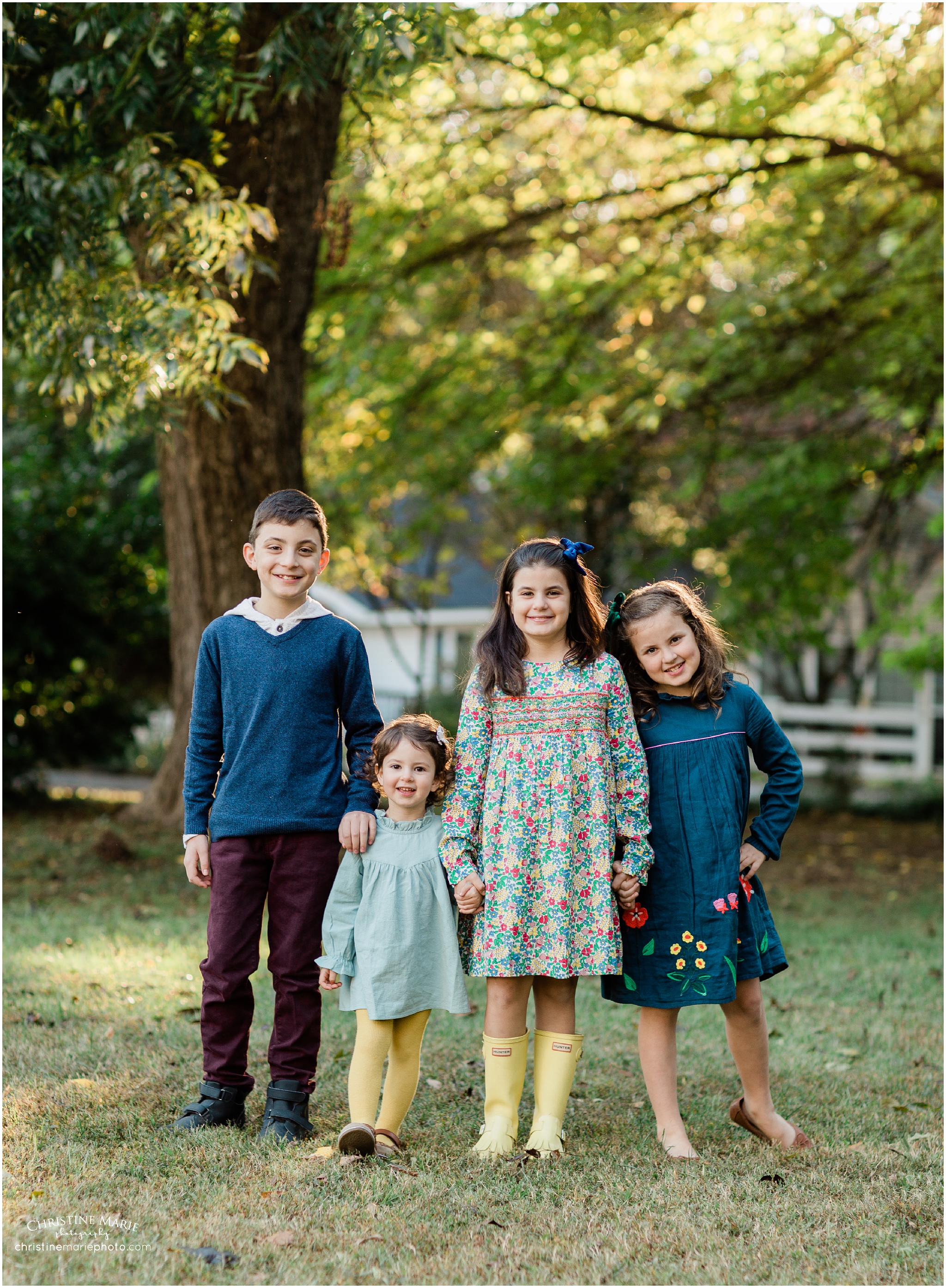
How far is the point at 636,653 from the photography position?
3434 millimetres

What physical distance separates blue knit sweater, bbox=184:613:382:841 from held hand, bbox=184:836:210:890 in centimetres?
3

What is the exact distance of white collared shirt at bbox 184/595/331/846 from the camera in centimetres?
338

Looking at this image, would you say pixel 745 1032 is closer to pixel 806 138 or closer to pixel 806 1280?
pixel 806 1280

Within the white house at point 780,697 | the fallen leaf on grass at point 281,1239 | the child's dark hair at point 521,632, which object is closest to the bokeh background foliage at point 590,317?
the child's dark hair at point 521,632

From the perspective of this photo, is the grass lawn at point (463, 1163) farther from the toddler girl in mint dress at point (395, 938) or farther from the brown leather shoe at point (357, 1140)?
the toddler girl in mint dress at point (395, 938)

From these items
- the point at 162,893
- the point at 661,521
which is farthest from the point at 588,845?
the point at 661,521

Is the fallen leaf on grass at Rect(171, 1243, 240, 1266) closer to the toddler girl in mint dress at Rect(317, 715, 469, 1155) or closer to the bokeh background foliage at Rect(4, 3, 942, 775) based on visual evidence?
the toddler girl in mint dress at Rect(317, 715, 469, 1155)

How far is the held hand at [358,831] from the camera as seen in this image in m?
3.24

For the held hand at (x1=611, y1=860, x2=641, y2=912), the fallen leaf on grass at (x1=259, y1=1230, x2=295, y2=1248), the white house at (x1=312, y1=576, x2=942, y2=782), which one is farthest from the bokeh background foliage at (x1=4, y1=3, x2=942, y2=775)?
the white house at (x1=312, y1=576, x2=942, y2=782)

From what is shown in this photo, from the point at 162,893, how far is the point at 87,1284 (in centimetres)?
489

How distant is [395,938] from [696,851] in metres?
0.90

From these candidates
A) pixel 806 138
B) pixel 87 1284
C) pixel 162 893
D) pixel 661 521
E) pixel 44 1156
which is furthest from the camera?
pixel 661 521

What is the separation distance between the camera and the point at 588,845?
10.5 ft

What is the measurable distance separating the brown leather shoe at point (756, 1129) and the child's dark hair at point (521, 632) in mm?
1495
